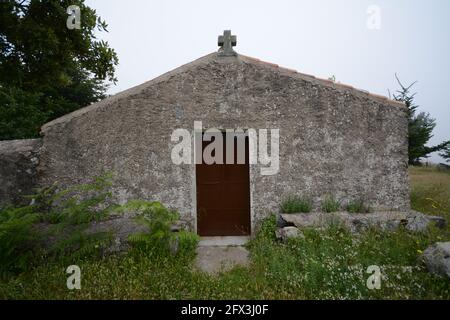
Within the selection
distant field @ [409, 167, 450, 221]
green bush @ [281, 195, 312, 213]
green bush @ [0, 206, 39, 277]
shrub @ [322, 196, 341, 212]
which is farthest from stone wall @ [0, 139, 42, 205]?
distant field @ [409, 167, 450, 221]

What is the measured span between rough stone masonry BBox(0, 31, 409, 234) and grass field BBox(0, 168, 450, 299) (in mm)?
1345

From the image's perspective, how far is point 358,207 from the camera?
5.54 m

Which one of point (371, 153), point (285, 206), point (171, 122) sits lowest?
point (285, 206)

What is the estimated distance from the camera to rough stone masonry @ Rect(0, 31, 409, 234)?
5.47 m

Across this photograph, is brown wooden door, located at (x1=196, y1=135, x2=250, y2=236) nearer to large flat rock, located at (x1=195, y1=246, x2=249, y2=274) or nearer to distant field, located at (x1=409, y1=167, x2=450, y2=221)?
A: large flat rock, located at (x1=195, y1=246, x2=249, y2=274)

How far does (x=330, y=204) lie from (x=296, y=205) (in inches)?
28.9

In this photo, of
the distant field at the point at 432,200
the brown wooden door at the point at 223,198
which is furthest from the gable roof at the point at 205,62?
the distant field at the point at 432,200

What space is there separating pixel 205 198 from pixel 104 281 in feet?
9.57

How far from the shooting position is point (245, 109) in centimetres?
562

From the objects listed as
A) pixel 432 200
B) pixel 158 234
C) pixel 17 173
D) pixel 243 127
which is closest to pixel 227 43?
pixel 243 127

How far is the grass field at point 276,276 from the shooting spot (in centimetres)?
325

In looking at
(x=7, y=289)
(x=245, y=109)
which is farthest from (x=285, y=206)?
(x=7, y=289)
